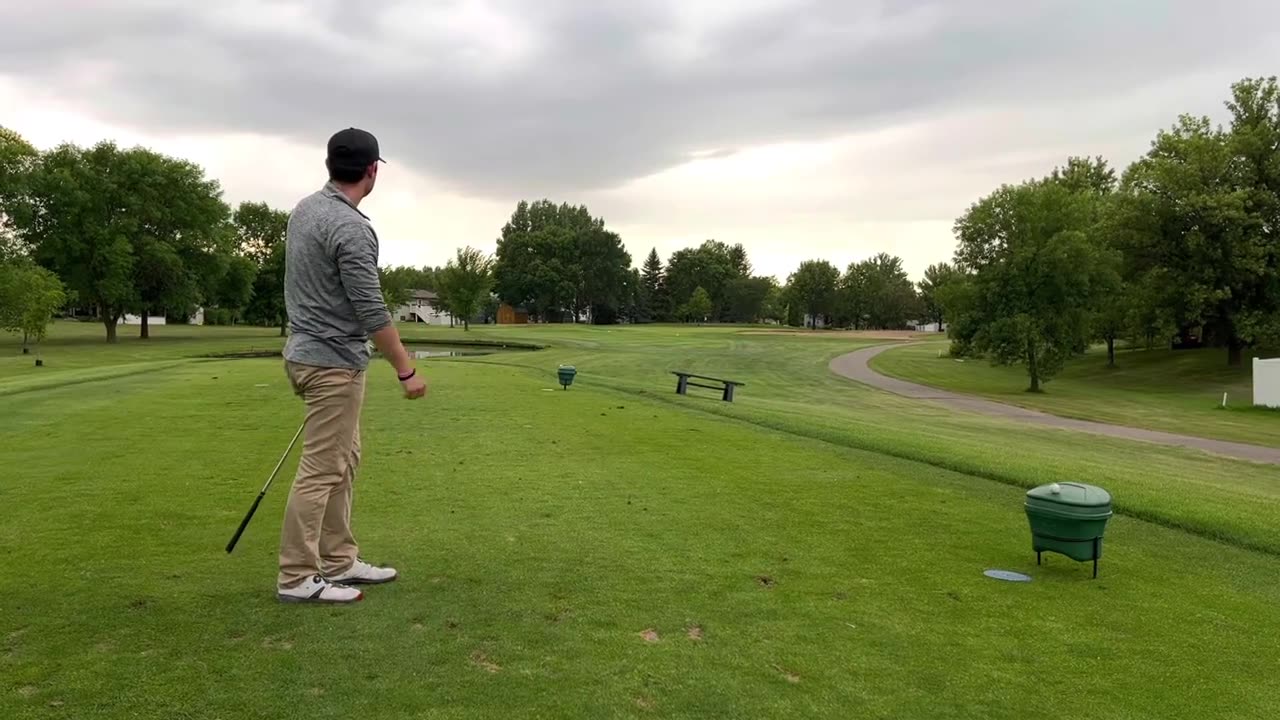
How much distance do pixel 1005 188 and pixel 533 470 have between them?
134ft

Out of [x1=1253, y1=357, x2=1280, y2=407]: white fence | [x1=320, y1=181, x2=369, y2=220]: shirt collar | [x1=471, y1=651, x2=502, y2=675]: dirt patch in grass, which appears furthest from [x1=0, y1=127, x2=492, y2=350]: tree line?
[x1=1253, y1=357, x2=1280, y2=407]: white fence

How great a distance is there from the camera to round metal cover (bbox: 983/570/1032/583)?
554 centimetres

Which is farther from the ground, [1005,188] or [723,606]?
[1005,188]

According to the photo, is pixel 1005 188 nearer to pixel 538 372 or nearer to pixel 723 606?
pixel 538 372

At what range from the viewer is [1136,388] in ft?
142

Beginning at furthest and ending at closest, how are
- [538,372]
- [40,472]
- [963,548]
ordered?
[538,372]
[40,472]
[963,548]

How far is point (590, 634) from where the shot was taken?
4.20 m

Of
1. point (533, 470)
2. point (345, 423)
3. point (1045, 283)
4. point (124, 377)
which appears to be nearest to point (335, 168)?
point (345, 423)

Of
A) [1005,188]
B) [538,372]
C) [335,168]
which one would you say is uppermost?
[1005,188]

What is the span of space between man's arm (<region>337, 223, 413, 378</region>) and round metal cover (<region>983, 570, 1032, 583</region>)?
4.24m

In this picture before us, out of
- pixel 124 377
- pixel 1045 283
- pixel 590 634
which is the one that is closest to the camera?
pixel 590 634

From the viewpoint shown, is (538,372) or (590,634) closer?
(590,634)

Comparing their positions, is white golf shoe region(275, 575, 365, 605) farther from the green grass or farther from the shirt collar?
the green grass

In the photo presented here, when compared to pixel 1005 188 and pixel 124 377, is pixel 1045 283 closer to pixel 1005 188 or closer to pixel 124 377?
pixel 1005 188
